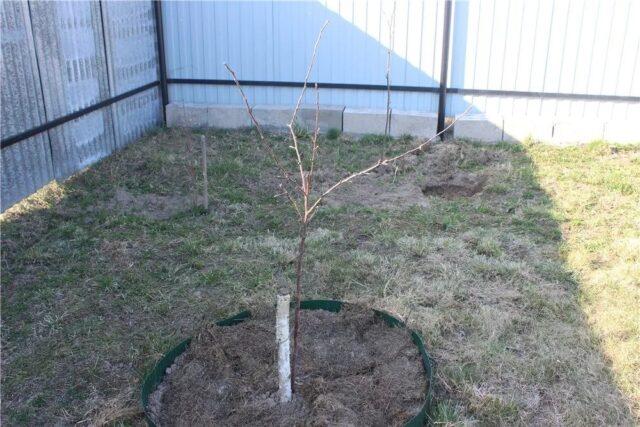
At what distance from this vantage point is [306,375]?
321 centimetres

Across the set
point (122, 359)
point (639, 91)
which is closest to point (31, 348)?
point (122, 359)

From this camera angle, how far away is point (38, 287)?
164 inches

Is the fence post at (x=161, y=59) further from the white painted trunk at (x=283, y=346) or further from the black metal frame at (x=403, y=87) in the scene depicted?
the white painted trunk at (x=283, y=346)

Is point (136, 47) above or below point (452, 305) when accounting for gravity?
above

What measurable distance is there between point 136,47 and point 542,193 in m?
4.81

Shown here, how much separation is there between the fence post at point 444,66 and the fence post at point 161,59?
3469mm

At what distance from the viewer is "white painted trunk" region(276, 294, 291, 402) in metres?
2.81

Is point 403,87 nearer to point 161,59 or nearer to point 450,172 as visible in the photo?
point 450,172

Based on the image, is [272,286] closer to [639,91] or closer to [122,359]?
[122,359]

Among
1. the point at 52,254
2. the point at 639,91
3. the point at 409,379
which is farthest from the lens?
the point at 639,91

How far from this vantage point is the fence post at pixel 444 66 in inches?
284

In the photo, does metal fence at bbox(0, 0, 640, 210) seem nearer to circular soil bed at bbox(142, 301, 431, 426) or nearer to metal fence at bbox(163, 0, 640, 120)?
metal fence at bbox(163, 0, 640, 120)

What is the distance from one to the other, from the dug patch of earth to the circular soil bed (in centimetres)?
211

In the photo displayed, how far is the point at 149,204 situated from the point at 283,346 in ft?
10.4
